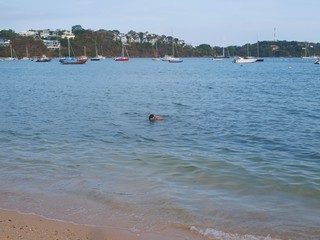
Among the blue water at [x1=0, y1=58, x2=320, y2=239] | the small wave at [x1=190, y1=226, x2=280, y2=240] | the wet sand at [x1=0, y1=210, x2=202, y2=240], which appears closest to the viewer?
the wet sand at [x1=0, y1=210, x2=202, y2=240]

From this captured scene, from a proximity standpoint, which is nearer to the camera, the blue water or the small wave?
the small wave

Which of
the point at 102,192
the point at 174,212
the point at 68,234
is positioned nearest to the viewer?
the point at 68,234

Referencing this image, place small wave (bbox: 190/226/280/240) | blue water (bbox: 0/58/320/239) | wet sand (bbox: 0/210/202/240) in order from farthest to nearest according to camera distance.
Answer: blue water (bbox: 0/58/320/239), small wave (bbox: 190/226/280/240), wet sand (bbox: 0/210/202/240)

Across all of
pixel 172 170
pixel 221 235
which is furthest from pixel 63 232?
pixel 172 170

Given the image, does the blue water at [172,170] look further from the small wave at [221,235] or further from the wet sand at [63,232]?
the wet sand at [63,232]

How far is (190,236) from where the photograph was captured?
804 cm

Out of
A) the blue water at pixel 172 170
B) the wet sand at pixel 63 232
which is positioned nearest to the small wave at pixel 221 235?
the blue water at pixel 172 170

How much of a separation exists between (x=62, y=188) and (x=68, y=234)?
342cm

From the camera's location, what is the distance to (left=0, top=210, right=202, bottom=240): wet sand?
763 centimetres

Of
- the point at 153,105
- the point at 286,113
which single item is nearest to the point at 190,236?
the point at 286,113

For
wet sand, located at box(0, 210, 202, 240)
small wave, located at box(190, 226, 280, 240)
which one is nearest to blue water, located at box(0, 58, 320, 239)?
small wave, located at box(190, 226, 280, 240)

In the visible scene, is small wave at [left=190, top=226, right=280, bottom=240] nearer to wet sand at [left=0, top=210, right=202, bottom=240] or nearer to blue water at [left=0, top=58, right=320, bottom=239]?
blue water at [left=0, top=58, right=320, bottom=239]

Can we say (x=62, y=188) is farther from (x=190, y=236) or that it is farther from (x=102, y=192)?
(x=190, y=236)

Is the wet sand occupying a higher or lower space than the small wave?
higher
